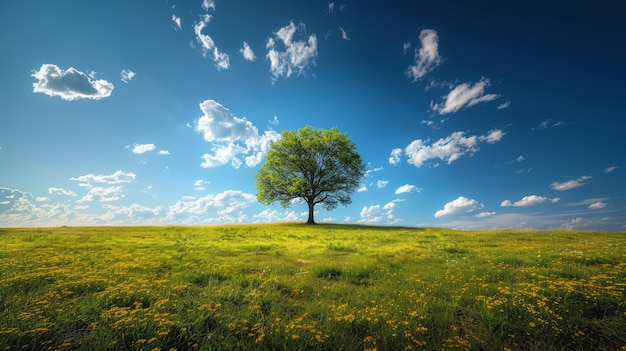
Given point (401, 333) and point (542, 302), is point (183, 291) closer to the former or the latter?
point (401, 333)

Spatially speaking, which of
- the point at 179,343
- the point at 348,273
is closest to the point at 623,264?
the point at 348,273

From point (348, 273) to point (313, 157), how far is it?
36.5m

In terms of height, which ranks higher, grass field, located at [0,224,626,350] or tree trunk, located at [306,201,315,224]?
tree trunk, located at [306,201,315,224]

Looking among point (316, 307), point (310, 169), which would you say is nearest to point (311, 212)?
point (310, 169)

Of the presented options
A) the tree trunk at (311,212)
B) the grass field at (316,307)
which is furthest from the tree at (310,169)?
the grass field at (316,307)

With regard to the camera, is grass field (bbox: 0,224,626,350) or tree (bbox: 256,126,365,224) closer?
grass field (bbox: 0,224,626,350)

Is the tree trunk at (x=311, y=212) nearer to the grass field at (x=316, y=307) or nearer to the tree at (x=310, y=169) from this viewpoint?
the tree at (x=310, y=169)

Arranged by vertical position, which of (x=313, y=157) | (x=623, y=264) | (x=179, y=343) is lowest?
(x=179, y=343)

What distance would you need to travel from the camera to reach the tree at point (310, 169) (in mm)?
44625

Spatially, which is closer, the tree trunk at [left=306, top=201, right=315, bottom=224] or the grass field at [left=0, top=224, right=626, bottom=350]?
the grass field at [left=0, top=224, right=626, bottom=350]

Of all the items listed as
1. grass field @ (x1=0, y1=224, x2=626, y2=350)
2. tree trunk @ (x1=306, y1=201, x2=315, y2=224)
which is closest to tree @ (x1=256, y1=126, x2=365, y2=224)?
tree trunk @ (x1=306, y1=201, x2=315, y2=224)

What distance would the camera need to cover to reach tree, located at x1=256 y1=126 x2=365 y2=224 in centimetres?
4462

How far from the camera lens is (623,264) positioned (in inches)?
372

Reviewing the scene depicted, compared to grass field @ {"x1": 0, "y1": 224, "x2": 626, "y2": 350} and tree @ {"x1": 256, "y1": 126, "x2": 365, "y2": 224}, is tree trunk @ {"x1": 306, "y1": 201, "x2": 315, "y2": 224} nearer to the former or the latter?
tree @ {"x1": 256, "y1": 126, "x2": 365, "y2": 224}
